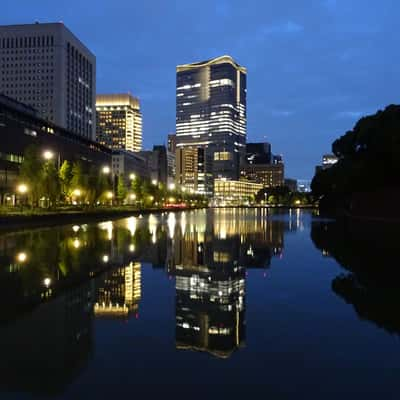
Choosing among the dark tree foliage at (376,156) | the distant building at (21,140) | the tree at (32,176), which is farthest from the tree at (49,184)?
the dark tree foliage at (376,156)

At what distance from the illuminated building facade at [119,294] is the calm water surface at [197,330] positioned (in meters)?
0.05

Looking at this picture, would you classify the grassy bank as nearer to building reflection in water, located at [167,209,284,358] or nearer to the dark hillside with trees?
building reflection in water, located at [167,209,284,358]

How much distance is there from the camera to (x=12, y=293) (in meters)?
12.0

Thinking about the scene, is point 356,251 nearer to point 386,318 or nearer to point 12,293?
point 386,318

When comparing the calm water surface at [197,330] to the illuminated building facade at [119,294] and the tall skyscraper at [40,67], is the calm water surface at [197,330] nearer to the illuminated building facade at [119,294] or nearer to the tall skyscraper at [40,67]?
the illuminated building facade at [119,294]

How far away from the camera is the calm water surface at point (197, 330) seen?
252 inches

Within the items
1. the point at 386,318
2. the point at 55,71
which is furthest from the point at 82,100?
the point at 386,318

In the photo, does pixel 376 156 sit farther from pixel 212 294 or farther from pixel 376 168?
pixel 212 294

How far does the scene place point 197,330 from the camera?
29.9 ft

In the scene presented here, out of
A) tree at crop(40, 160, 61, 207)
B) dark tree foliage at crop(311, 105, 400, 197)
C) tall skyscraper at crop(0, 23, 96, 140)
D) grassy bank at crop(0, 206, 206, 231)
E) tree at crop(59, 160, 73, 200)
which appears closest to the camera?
grassy bank at crop(0, 206, 206, 231)

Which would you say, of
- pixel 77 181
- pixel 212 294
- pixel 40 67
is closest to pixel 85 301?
pixel 212 294

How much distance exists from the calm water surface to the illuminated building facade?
5cm

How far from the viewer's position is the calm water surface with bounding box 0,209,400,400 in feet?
21.0

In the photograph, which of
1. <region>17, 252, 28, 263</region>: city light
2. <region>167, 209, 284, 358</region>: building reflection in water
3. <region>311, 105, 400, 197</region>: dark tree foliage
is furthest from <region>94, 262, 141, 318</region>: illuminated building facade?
<region>311, 105, 400, 197</region>: dark tree foliage
